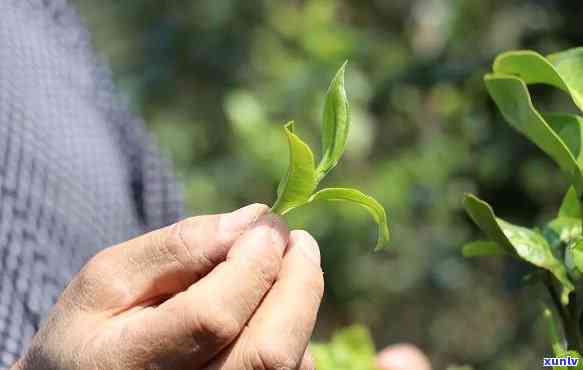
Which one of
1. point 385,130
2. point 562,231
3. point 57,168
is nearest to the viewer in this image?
point 562,231

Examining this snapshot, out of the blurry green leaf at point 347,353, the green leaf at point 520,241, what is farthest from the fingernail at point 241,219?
the blurry green leaf at point 347,353

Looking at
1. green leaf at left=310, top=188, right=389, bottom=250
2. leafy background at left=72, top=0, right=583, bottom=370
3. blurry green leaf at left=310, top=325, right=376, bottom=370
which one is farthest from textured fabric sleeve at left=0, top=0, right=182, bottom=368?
leafy background at left=72, top=0, right=583, bottom=370

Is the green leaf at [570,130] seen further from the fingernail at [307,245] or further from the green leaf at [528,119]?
the fingernail at [307,245]

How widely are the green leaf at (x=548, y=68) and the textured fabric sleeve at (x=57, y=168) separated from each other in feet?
1.25

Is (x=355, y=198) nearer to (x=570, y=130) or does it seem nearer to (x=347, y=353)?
(x=570, y=130)

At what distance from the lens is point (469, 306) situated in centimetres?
246

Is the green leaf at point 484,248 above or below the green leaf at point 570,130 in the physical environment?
below

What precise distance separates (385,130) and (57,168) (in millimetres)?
1595

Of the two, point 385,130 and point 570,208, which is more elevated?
point 570,208

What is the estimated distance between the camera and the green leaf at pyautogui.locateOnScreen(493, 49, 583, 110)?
43 centimetres

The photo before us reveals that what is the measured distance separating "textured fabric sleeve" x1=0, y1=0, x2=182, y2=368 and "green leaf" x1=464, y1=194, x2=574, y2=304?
1.11ft

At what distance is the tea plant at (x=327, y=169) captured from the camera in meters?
0.38

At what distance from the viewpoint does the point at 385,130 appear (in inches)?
91.1

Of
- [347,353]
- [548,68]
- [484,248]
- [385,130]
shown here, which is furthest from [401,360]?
[385,130]
